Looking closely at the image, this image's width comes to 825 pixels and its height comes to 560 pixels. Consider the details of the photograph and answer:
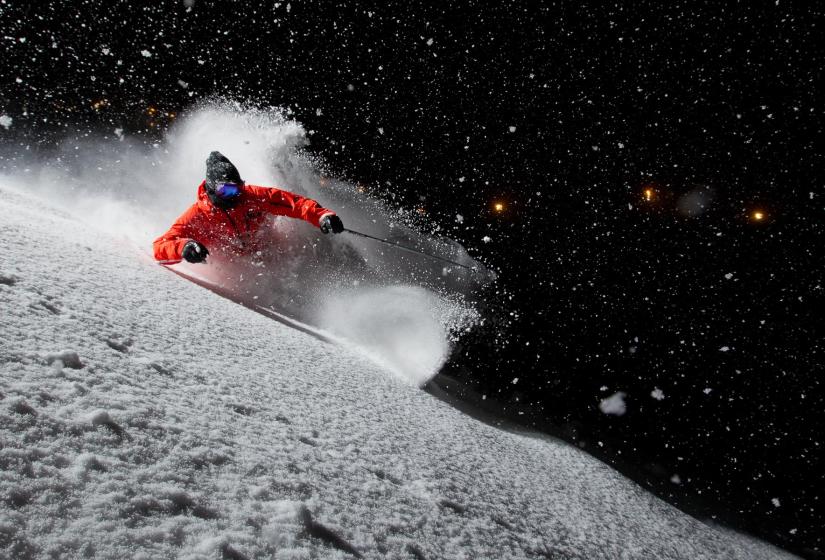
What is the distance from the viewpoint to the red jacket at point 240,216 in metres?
4.77

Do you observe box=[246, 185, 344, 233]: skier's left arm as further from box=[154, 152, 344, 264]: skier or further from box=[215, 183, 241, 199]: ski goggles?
box=[215, 183, 241, 199]: ski goggles

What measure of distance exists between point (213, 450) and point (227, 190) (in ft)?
13.7

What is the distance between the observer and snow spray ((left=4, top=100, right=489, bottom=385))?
19.3 ft

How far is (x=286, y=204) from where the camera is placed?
5.07 m

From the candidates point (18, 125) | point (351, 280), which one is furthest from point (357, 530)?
point (18, 125)

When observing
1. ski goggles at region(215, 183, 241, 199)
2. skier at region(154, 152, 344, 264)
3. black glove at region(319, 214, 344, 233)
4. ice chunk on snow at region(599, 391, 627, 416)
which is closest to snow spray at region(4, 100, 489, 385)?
skier at region(154, 152, 344, 264)

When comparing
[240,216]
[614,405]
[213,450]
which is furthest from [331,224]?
[614,405]

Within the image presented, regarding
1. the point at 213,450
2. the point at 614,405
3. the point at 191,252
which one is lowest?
the point at 213,450

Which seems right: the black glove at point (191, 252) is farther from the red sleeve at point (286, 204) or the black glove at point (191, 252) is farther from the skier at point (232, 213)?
the red sleeve at point (286, 204)

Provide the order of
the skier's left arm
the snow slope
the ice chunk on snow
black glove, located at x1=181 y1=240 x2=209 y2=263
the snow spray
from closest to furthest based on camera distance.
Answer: the snow slope < black glove, located at x1=181 y1=240 x2=209 y2=263 < the skier's left arm < the snow spray < the ice chunk on snow

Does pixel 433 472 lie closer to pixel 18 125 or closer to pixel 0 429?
pixel 0 429

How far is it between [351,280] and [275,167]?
314 cm

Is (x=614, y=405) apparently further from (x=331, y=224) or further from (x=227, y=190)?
(x=227, y=190)

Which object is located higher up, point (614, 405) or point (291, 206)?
point (614, 405)
